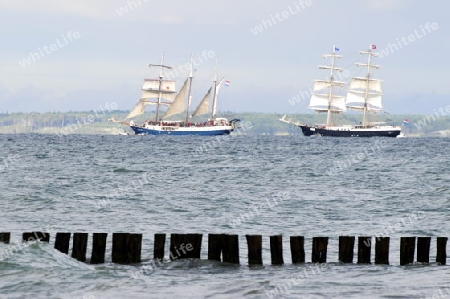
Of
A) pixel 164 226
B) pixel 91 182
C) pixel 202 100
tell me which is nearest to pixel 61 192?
pixel 91 182

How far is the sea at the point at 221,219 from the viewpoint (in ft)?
55.5

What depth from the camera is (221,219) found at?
3222 centimetres

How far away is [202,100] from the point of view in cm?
19425

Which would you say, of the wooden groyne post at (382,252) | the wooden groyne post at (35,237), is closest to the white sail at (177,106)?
the wooden groyne post at (35,237)

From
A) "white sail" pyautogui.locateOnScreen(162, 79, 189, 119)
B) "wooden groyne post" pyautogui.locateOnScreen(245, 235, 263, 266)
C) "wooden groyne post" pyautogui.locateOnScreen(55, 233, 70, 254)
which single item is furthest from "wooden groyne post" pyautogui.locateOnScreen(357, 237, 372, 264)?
"white sail" pyautogui.locateOnScreen(162, 79, 189, 119)

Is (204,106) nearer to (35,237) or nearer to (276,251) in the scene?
(35,237)

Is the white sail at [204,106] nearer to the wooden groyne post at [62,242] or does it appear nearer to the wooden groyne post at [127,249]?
the wooden groyne post at [62,242]

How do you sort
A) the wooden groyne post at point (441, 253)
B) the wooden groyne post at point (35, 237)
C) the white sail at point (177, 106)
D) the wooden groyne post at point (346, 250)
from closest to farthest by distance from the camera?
the wooden groyne post at point (441, 253)
the wooden groyne post at point (35, 237)
the wooden groyne post at point (346, 250)
the white sail at point (177, 106)

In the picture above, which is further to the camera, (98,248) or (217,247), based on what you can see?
(98,248)

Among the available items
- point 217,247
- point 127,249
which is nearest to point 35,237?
point 127,249

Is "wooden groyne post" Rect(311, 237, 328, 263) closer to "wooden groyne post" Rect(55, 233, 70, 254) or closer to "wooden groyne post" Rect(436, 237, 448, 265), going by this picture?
"wooden groyne post" Rect(436, 237, 448, 265)

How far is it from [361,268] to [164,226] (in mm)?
11416

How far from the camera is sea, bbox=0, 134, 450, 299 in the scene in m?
16.9

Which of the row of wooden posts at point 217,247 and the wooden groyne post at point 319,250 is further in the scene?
the wooden groyne post at point 319,250
